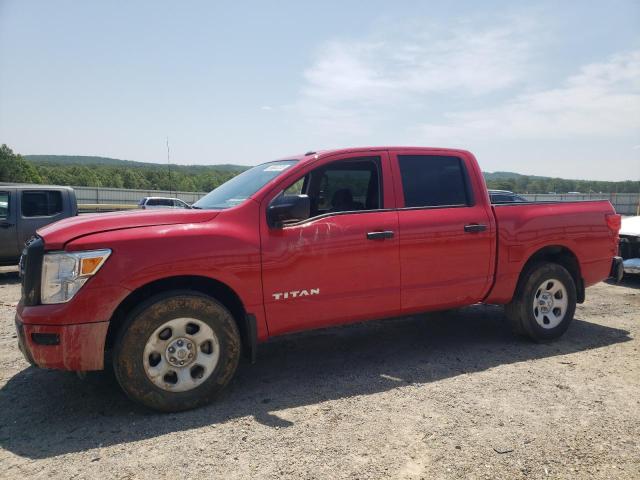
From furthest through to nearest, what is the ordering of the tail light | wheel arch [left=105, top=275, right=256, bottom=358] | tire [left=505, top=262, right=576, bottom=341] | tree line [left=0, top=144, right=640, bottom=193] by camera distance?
tree line [left=0, top=144, right=640, bottom=193] < the tail light < tire [left=505, top=262, right=576, bottom=341] < wheel arch [left=105, top=275, right=256, bottom=358]

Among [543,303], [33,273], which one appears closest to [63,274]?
[33,273]

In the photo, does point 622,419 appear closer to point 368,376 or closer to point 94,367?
point 368,376

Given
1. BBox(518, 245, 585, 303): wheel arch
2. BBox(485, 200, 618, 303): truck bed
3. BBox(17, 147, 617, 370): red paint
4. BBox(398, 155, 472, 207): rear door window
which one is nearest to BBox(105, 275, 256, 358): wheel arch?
BBox(17, 147, 617, 370): red paint

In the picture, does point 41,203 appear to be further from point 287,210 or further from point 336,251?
point 336,251

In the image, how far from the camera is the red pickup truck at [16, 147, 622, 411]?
10.2 feet

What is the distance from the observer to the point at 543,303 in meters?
4.95

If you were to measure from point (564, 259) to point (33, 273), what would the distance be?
5.10m

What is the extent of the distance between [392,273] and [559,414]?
160cm

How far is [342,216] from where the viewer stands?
392 cm

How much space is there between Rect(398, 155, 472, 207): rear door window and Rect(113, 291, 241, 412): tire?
6.63 feet

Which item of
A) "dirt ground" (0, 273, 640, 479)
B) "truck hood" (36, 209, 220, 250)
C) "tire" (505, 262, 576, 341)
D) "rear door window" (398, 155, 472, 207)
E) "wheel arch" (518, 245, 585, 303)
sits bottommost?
"dirt ground" (0, 273, 640, 479)

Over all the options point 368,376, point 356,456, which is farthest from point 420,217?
point 356,456

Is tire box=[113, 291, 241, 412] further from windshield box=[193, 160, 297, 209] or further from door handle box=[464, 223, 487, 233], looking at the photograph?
door handle box=[464, 223, 487, 233]

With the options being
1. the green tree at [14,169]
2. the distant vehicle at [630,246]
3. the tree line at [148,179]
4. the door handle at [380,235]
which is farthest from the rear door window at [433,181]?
the green tree at [14,169]
